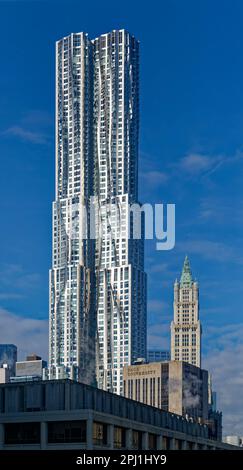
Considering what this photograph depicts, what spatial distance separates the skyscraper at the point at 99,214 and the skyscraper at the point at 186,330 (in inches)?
202

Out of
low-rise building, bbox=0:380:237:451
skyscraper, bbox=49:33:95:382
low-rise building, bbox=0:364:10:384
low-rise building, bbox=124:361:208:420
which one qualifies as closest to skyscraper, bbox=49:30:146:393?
skyscraper, bbox=49:33:95:382

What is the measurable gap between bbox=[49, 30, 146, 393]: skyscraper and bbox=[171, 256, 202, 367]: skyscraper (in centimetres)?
512

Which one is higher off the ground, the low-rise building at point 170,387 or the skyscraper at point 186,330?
the skyscraper at point 186,330

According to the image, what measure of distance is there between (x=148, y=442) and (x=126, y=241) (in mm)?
69938

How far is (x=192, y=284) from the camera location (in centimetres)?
9300

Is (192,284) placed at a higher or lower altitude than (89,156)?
lower

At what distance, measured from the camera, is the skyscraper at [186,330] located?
323 feet

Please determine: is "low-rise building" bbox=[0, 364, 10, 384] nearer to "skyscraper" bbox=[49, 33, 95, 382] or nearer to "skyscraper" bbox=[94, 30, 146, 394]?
"skyscraper" bbox=[49, 33, 95, 382]

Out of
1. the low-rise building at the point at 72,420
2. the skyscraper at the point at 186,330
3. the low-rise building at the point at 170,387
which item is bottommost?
the low-rise building at the point at 72,420

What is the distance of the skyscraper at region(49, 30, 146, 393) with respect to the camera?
96.2 metres

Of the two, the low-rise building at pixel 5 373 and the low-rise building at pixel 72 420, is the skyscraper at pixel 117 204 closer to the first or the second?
the low-rise building at pixel 5 373

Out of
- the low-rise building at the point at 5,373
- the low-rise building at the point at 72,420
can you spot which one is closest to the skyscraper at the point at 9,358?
the low-rise building at the point at 5,373
